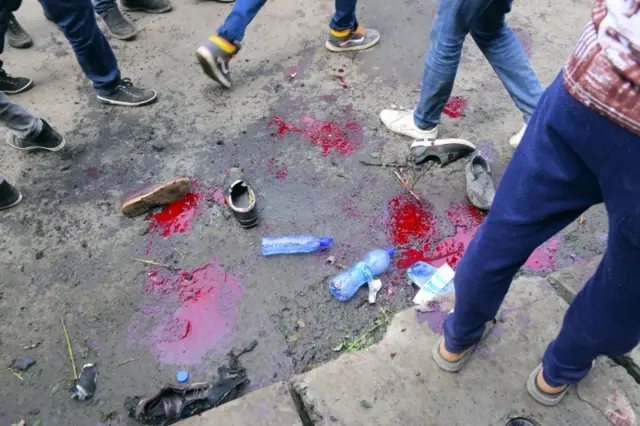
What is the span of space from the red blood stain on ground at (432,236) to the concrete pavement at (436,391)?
20.7 inches

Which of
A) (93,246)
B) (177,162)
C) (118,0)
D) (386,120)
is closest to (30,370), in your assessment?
(93,246)

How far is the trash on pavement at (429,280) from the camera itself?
239cm

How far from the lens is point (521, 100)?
286 centimetres

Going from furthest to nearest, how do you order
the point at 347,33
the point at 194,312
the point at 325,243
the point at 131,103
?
1. the point at 347,33
2. the point at 131,103
3. the point at 325,243
4. the point at 194,312

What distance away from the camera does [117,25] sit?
4.20m

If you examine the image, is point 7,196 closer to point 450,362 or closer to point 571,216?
point 450,362

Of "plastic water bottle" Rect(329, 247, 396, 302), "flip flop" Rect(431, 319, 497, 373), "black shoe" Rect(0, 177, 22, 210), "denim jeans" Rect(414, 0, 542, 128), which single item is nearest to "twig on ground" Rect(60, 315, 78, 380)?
"black shoe" Rect(0, 177, 22, 210)

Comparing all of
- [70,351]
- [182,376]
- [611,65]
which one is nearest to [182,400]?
[182,376]

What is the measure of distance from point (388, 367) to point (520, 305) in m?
0.69

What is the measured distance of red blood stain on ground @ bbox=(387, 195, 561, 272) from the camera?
8.43ft

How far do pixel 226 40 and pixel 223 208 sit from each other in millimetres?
1361

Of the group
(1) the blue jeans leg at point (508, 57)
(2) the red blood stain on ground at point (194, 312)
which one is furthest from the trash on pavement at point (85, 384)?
(1) the blue jeans leg at point (508, 57)

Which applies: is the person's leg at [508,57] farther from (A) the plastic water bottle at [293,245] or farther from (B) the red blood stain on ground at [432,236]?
(A) the plastic water bottle at [293,245]

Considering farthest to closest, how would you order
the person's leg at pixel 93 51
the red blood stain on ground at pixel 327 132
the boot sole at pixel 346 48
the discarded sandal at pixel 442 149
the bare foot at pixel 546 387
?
the boot sole at pixel 346 48, the red blood stain on ground at pixel 327 132, the person's leg at pixel 93 51, the discarded sandal at pixel 442 149, the bare foot at pixel 546 387
